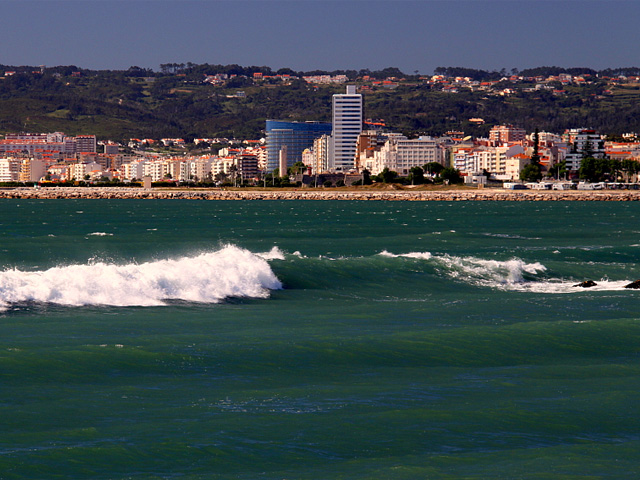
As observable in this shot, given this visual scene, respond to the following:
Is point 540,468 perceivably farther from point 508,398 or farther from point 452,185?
point 452,185

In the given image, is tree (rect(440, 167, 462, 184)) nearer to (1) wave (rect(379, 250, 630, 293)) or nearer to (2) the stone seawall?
(2) the stone seawall

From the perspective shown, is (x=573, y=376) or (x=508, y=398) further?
(x=573, y=376)

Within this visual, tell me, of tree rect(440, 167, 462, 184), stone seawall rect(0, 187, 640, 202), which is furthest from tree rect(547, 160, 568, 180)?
stone seawall rect(0, 187, 640, 202)

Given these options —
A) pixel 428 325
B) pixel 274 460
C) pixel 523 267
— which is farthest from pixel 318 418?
pixel 523 267

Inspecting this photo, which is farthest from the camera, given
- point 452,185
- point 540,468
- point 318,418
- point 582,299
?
point 452,185

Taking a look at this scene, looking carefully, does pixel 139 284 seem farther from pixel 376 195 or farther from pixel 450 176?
pixel 450 176

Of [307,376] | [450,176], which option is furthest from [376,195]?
[307,376]

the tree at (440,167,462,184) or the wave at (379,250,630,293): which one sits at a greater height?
the tree at (440,167,462,184)
